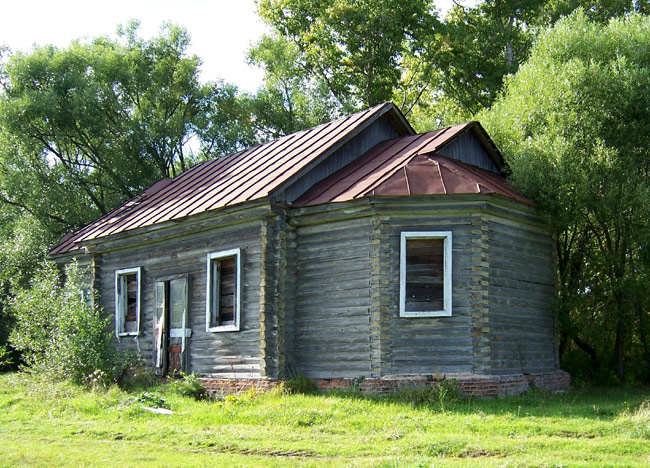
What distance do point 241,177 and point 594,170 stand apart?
341 inches

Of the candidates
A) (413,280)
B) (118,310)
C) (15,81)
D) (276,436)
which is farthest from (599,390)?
(15,81)

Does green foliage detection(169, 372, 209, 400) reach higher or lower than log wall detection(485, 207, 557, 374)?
lower

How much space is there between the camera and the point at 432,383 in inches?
538

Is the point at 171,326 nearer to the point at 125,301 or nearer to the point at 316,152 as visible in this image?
the point at 125,301

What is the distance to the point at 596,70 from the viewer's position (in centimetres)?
1656

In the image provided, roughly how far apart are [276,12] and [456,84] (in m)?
10.2

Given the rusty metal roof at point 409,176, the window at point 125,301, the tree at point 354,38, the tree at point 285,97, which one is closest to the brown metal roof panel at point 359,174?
the rusty metal roof at point 409,176

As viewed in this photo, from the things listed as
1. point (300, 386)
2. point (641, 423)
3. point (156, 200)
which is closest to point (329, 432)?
point (300, 386)

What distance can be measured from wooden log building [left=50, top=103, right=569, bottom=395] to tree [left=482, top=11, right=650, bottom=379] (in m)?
0.89

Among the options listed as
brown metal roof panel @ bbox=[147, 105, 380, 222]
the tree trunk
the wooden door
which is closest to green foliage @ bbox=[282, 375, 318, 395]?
the wooden door

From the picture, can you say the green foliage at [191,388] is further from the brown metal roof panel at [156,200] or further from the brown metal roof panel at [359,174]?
the brown metal roof panel at [156,200]

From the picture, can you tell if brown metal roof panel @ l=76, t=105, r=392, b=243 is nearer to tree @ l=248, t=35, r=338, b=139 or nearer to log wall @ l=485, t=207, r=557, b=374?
log wall @ l=485, t=207, r=557, b=374

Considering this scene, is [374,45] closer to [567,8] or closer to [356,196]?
[567,8]

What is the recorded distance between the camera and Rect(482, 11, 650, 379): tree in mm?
15852
